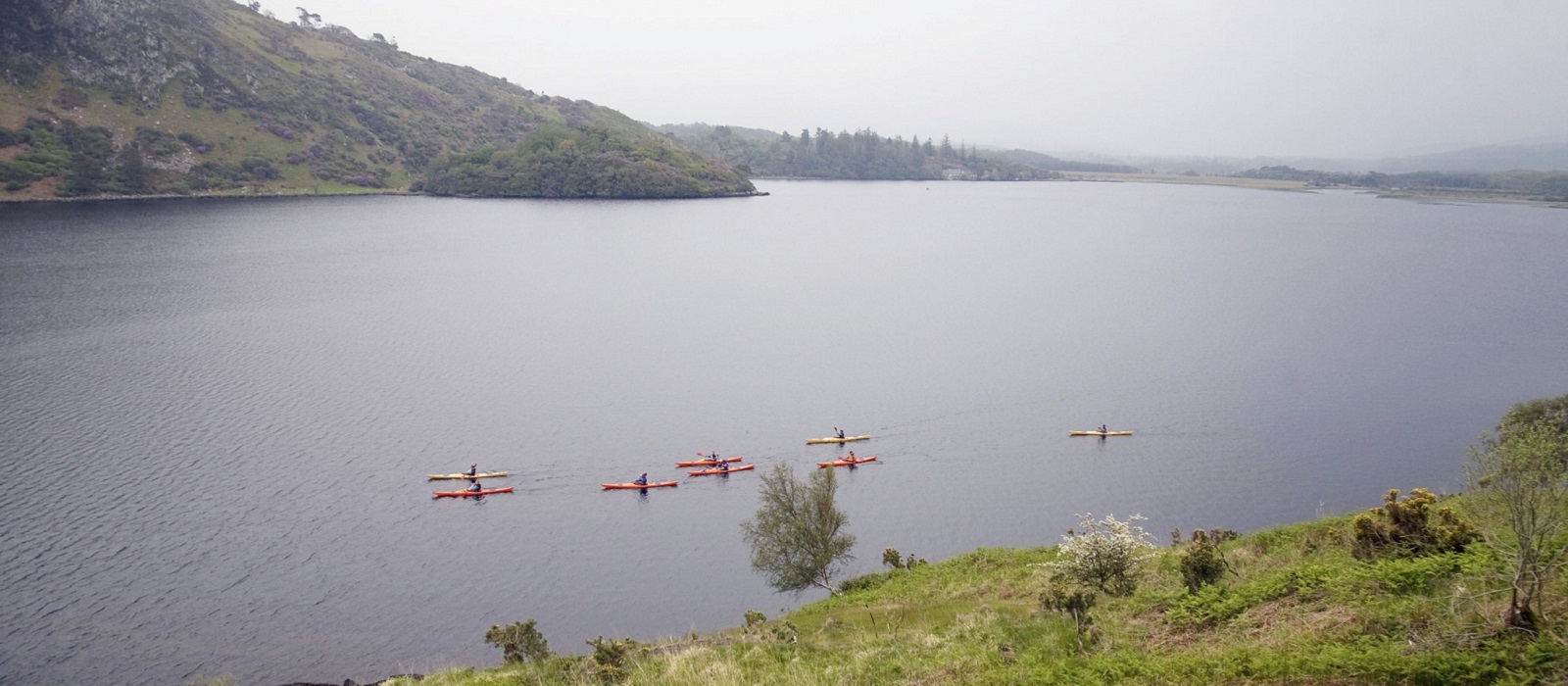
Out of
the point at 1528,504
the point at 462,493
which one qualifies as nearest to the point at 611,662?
the point at 1528,504

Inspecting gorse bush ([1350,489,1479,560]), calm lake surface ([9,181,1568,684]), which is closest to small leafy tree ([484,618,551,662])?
calm lake surface ([9,181,1568,684])

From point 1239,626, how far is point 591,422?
59763 millimetres

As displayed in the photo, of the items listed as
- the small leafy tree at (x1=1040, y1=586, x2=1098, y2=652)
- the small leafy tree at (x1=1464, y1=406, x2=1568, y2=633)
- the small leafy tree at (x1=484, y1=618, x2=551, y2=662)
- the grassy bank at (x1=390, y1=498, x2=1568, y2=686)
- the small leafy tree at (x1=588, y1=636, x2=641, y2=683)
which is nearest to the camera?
the small leafy tree at (x1=1464, y1=406, x2=1568, y2=633)

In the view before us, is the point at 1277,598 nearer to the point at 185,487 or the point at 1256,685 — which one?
the point at 1256,685

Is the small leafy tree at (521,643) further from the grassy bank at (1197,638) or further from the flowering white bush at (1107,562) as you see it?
the flowering white bush at (1107,562)

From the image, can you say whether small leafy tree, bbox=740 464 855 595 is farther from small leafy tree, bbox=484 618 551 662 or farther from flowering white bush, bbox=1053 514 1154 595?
flowering white bush, bbox=1053 514 1154 595

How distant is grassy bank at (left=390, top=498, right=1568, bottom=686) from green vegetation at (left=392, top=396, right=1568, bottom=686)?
0.16 feet

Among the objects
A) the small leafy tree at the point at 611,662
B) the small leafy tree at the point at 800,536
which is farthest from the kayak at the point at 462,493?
the small leafy tree at the point at 611,662

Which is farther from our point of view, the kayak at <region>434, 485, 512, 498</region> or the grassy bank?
the kayak at <region>434, 485, 512, 498</region>

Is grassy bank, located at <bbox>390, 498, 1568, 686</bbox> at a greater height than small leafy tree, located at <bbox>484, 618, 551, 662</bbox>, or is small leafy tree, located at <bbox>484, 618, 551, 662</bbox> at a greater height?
grassy bank, located at <bbox>390, 498, 1568, 686</bbox>

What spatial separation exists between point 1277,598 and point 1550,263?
6989 inches

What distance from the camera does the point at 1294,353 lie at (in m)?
89.5

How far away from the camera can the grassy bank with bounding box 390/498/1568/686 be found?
553 inches

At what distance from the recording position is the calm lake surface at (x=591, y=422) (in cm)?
4456
